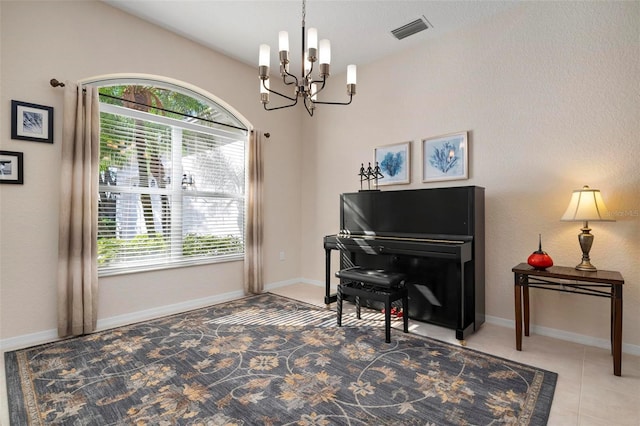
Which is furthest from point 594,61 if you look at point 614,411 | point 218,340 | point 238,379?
point 218,340

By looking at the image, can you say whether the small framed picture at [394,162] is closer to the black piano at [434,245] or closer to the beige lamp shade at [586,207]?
the black piano at [434,245]

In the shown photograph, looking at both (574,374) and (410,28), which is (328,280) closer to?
(574,374)

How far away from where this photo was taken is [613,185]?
2.51 m

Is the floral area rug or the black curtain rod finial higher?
the black curtain rod finial

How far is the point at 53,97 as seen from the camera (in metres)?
2.71

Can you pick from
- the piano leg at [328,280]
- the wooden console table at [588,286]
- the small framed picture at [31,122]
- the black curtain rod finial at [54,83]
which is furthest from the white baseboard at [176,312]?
the black curtain rod finial at [54,83]

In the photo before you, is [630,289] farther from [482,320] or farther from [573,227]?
[482,320]

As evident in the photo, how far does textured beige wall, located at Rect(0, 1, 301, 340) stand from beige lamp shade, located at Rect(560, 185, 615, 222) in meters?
3.59

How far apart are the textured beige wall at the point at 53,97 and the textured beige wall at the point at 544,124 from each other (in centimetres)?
257

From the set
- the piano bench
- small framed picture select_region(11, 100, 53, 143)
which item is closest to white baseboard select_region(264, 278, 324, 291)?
the piano bench

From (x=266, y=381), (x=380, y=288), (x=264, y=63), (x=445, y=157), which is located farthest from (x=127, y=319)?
(x=445, y=157)

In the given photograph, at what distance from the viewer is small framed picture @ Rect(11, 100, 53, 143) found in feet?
8.29

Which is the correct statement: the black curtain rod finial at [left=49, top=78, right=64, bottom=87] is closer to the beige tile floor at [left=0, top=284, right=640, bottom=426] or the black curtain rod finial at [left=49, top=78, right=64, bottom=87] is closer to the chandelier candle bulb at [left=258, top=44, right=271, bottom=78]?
the chandelier candle bulb at [left=258, top=44, right=271, bottom=78]

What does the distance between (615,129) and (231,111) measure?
3.86 meters
